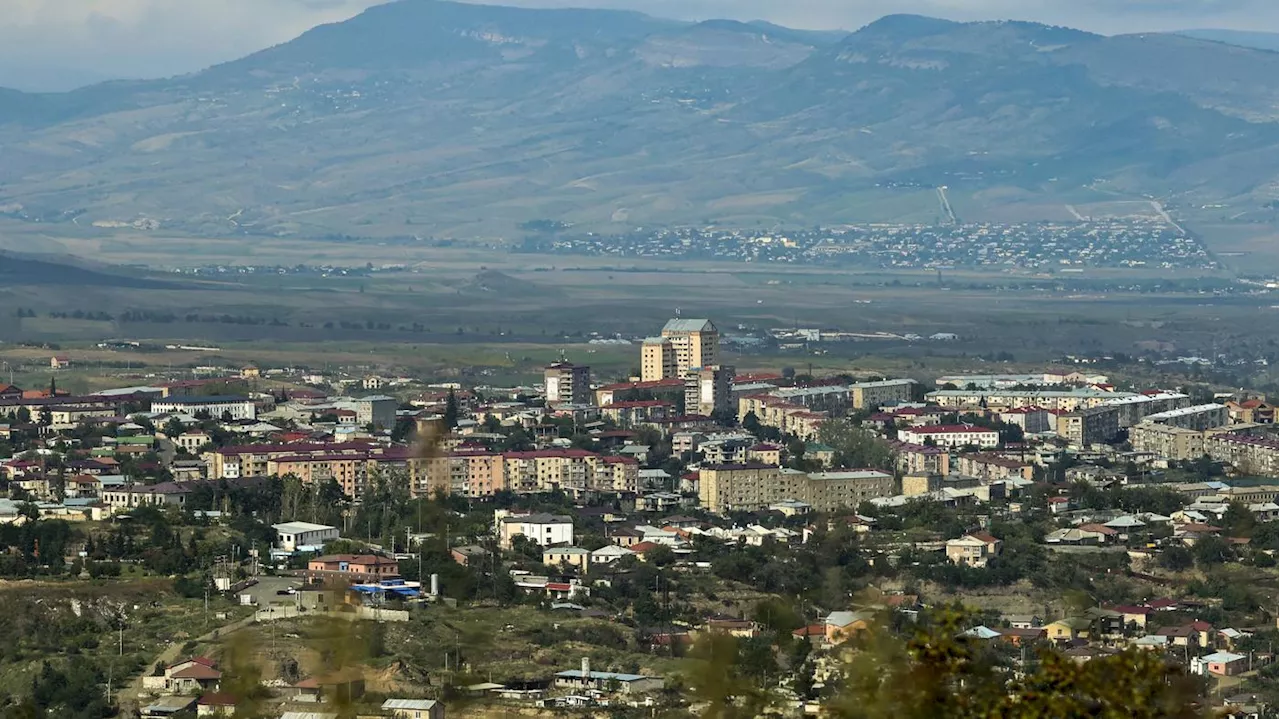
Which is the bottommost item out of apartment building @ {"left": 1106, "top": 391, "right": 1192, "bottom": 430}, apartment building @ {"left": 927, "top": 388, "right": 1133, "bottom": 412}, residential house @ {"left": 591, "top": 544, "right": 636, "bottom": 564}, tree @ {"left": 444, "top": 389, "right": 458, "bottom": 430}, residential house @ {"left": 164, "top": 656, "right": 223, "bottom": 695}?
apartment building @ {"left": 1106, "top": 391, "right": 1192, "bottom": 430}

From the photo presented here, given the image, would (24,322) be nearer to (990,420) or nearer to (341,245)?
(990,420)

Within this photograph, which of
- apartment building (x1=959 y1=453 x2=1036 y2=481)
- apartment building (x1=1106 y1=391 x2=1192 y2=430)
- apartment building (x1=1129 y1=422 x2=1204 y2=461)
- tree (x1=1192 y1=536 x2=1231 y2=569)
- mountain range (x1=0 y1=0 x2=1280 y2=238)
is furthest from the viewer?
mountain range (x1=0 y1=0 x2=1280 y2=238)

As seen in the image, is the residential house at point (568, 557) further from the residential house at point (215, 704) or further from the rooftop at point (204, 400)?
the rooftop at point (204, 400)

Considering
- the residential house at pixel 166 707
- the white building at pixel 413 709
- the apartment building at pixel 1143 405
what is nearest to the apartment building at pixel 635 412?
the apartment building at pixel 1143 405

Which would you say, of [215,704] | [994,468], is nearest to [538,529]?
[994,468]

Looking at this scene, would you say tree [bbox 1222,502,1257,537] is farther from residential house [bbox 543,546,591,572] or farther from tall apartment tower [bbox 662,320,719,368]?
tall apartment tower [bbox 662,320,719,368]

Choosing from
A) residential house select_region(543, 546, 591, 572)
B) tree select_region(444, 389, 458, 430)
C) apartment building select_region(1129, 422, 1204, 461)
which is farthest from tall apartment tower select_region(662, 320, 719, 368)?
residential house select_region(543, 546, 591, 572)
